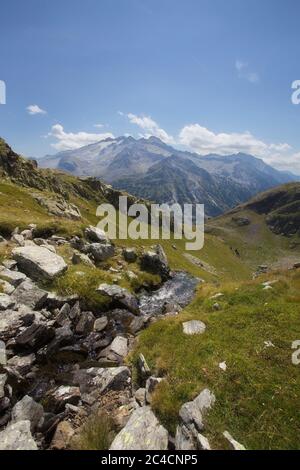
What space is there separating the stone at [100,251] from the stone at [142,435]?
3061cm

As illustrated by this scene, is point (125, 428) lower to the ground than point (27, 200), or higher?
lower

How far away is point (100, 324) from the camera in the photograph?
26656 mm

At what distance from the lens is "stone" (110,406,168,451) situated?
11742 mm

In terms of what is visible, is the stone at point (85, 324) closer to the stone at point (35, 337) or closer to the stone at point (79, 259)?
the stone at point (35, 337)

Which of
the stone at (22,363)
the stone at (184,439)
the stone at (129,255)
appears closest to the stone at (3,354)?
the stone at (22,363)

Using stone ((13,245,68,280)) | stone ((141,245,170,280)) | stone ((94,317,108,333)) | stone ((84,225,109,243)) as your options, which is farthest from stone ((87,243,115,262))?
stone ((94,317,108,333))

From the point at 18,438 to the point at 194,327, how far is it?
11.2 meters

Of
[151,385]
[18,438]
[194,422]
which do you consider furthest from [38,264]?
[194,422]

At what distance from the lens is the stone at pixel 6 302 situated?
22547mm

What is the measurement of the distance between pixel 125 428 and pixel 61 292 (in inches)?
675

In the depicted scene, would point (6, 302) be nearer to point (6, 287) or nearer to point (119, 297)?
point (6, 287)

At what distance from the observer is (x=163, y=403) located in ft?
45.1
